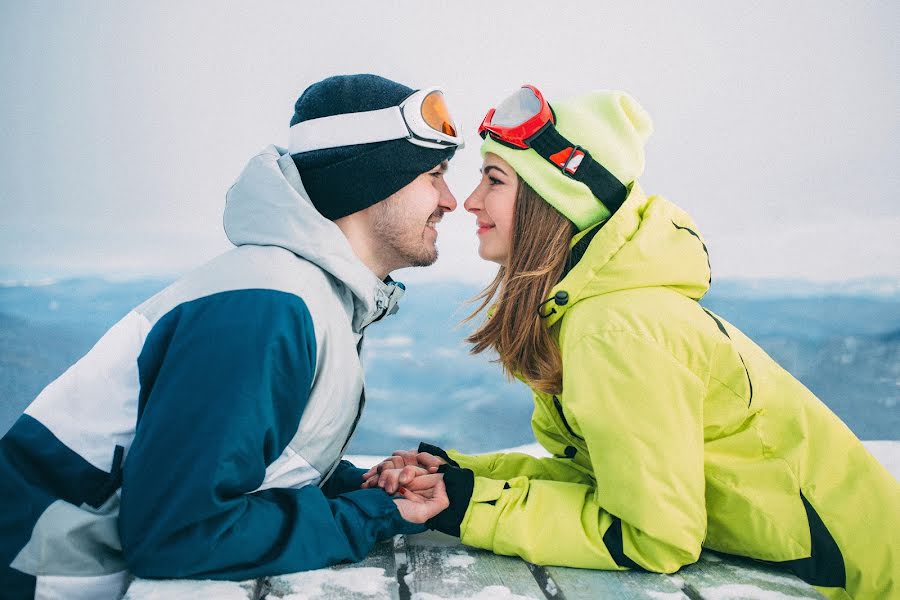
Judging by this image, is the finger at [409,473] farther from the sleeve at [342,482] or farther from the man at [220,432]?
the sleeve at [342,482]

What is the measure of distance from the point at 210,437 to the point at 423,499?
1.81 ft

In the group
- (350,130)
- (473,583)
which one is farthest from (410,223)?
(473,583)

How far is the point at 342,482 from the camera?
76.9 inches

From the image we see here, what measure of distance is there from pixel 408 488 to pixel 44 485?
2.49 ft

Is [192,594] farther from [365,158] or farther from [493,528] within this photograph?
[365,158]

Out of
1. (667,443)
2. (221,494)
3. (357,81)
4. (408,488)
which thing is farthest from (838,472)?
(357,81)

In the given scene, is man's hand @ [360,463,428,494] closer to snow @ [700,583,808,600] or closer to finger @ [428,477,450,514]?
finger @ [428,477,450,514]

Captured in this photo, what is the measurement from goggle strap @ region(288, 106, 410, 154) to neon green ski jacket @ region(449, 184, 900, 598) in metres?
0.64

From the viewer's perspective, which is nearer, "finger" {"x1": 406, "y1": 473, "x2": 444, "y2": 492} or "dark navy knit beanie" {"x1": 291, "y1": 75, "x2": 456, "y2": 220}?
"finger" {"x1": 406, "y1": 473, "x2": 444, "y2": 492}

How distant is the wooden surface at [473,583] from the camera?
53.3 inches

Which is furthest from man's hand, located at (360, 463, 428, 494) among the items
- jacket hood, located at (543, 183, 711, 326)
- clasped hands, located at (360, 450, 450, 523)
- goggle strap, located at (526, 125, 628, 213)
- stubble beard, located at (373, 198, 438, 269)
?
goggle strap, located at (526, 125, 628, 213)

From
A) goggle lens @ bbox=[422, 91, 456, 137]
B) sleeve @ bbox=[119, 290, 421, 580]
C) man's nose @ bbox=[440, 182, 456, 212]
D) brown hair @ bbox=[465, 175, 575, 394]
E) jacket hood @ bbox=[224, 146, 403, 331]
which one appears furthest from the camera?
man's nose @ bbox=[440, 182, 456, 212]

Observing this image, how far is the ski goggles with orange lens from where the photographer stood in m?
1.95

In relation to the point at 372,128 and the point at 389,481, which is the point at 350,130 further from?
the point at 389,481
